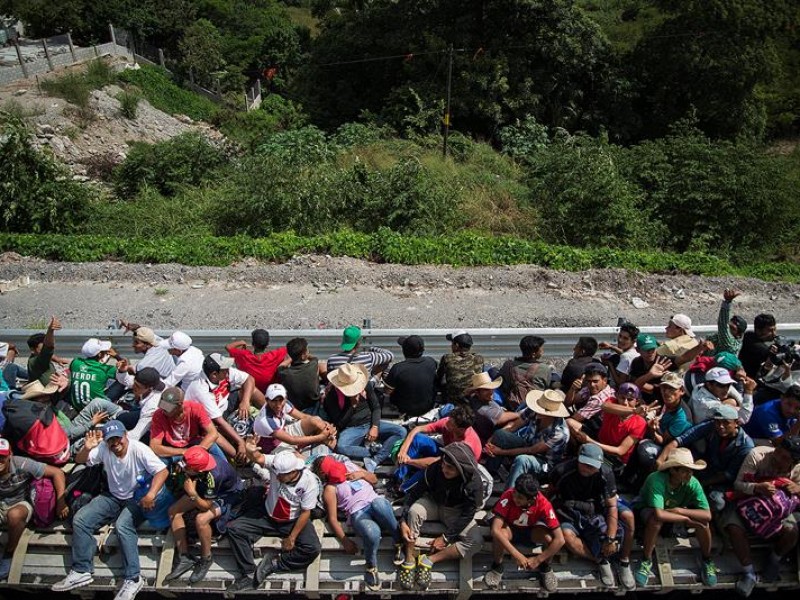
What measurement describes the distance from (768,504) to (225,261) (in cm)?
1015

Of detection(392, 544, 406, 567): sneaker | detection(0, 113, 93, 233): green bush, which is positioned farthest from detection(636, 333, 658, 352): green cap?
detection(0, 113, 93, 233): green bush

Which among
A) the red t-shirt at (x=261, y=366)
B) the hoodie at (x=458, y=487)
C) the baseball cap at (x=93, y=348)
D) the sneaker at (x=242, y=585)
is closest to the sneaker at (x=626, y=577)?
the hoodie at (x=458, y=487)

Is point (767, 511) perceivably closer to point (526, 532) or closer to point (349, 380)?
point (526, 532)

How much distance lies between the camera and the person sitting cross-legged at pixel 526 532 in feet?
18.1

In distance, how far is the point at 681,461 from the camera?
5.43 meters

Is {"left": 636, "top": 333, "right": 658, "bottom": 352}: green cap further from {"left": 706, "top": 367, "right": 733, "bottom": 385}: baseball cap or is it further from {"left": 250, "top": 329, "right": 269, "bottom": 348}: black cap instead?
{"left": 250, "top": 329, "right": 269, "bottom": 348}: black cap

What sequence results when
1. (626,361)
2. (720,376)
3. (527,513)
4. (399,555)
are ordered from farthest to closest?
(626,361), (720,376), (399,555), (527,513)

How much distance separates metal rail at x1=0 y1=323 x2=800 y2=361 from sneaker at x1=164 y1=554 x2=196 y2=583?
3.33 meters

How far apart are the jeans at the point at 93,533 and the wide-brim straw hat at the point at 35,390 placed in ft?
4.48

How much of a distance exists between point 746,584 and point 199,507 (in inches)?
191

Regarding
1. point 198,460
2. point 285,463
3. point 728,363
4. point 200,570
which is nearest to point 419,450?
point 285,463

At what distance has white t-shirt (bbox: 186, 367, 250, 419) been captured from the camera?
6.49 meters

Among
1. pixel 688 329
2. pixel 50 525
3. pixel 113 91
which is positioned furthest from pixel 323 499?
pixel 113 91

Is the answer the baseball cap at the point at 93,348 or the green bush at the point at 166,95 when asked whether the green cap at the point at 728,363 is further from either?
the green bush at the point at 166,95
